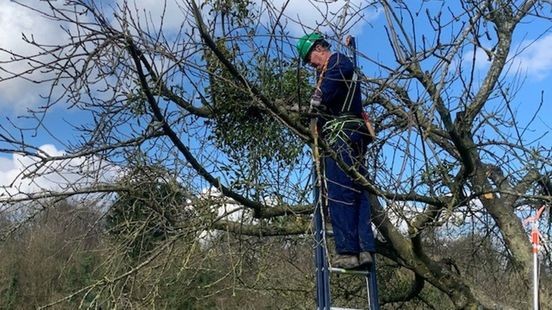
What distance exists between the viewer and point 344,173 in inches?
151

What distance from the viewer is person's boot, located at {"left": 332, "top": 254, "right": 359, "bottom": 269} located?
154 inches

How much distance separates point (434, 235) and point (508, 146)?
108 cm

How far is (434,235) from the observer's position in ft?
17.3

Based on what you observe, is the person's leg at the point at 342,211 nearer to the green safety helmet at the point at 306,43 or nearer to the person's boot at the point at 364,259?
the person's boot at the point at 364,259

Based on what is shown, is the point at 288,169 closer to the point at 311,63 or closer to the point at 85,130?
the point at 311,63

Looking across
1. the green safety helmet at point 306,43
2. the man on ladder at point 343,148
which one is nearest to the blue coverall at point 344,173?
the man on ladder at point 343,148

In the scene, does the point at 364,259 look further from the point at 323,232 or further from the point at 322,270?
the point at 323,232

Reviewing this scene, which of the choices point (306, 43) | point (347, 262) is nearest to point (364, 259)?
point (347, 262)

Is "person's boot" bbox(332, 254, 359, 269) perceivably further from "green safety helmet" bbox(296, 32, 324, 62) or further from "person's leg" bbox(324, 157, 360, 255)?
"green safety helmet" bbox(296, 32, 324, 62)

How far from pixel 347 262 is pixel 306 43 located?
47.5 inches

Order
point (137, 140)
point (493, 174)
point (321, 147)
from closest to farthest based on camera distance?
point (321, 147) → point (137, 140) → point (493, 174)

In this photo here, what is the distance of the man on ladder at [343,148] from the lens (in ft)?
12.4

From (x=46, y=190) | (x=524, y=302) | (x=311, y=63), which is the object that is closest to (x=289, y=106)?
(x=311, y=63)

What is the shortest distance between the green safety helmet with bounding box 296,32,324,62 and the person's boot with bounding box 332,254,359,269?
1113mm
